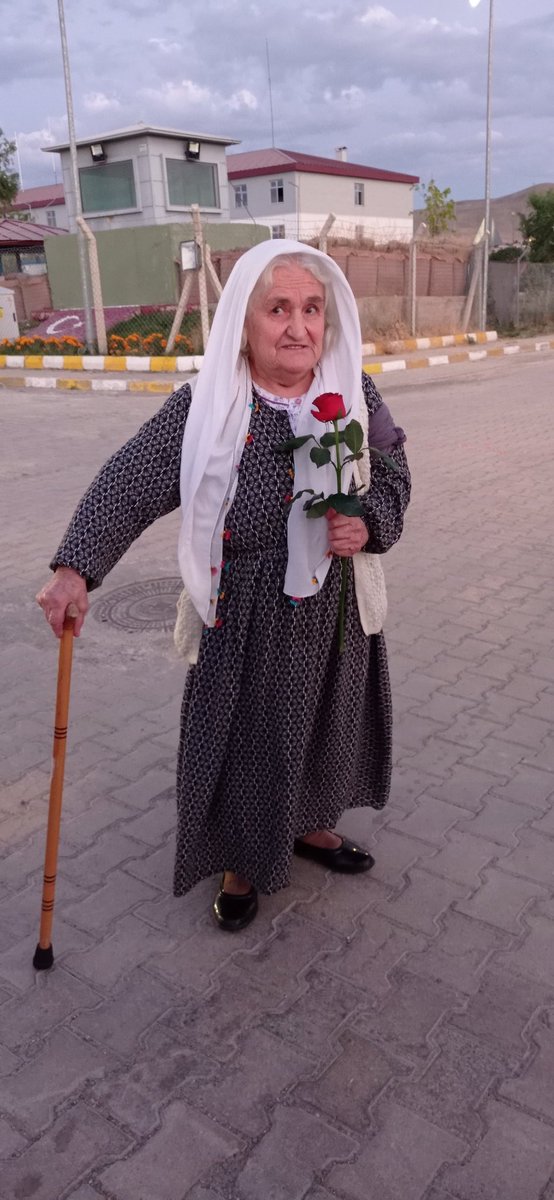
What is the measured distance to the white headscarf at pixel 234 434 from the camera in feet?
7.43

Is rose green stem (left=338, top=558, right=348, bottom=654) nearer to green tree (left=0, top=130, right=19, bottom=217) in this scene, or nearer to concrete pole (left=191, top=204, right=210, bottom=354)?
concrete pole (left=191, top=204, right=210, bottom=354)

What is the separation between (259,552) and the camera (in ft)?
7.88

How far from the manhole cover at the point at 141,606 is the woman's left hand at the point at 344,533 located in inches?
99.0

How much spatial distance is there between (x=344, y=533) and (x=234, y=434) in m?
0.36

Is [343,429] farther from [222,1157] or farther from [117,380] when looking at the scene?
[117,380]

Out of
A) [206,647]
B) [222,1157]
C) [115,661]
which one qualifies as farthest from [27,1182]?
[115,661]

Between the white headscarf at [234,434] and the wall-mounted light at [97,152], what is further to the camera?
the wall-mounted light at [97,152]

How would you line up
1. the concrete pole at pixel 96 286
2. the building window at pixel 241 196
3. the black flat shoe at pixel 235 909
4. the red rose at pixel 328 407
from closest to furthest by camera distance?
the red rose at pixel 328 407 < the black flat shoe at pixel 235 909 < the concrete pole at pixel 96 286 < the building window at pixel 241 196

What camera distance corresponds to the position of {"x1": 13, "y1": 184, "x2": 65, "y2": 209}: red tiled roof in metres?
47.8

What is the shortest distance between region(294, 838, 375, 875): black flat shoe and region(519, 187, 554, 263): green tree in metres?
36.3

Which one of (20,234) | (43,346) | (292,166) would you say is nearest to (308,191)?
(292,166)

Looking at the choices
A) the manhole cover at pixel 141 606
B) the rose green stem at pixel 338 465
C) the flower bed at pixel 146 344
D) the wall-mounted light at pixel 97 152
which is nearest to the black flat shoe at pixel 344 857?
the rose green stem at pixel 338 465

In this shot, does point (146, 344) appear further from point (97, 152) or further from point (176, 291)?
point (97, 152)

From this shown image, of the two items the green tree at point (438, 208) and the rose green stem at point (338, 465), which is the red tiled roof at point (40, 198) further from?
the rose green stem at point (338, 465)
